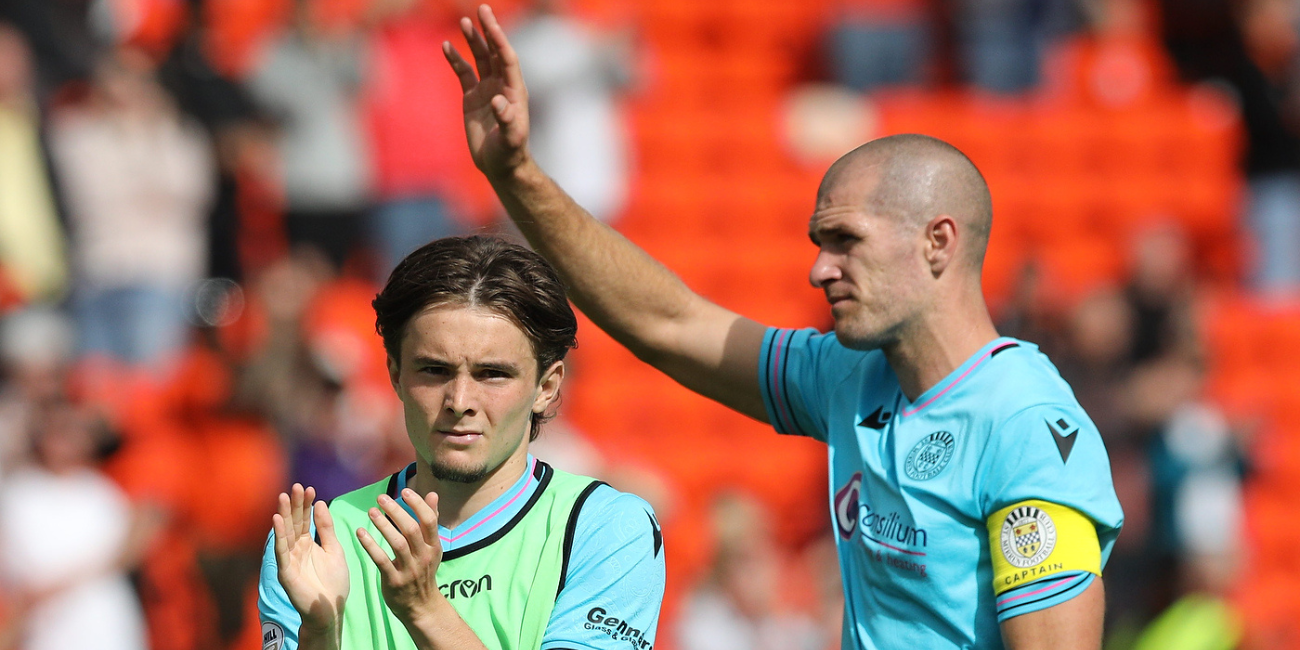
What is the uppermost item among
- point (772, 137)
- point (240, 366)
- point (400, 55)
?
point (772, 137)

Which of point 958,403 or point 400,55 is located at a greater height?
point 400,55

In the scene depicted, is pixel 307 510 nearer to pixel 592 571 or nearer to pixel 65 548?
pixel 592 571

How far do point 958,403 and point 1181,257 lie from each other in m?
→ 7.55

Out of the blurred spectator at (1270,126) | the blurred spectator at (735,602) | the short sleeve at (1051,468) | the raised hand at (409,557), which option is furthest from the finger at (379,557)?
the blurred spectator at (1270,126)

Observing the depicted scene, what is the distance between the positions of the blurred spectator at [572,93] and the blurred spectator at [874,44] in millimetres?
2111

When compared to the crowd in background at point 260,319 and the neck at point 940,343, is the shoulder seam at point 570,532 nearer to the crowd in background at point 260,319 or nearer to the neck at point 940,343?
the neck at point 940,343

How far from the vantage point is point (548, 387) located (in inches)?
119

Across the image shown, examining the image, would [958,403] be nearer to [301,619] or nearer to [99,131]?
[301,619]

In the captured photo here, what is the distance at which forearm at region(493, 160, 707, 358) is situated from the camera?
12.1 feet

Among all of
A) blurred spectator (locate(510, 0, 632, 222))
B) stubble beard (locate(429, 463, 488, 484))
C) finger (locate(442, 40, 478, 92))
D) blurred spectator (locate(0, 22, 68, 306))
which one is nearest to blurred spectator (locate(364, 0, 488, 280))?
blurred spectator (locate(510, 0, 632, 222))

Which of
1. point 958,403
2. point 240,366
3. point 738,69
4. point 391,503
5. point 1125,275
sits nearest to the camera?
point 391,503

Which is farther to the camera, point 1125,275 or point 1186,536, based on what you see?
point 1125,275

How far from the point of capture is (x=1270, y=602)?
10273 mm

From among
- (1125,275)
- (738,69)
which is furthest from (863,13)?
(1125,275)
